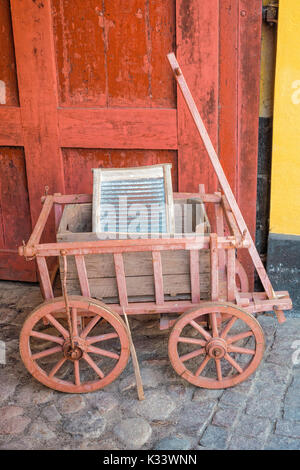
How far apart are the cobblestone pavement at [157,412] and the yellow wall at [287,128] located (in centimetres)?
96

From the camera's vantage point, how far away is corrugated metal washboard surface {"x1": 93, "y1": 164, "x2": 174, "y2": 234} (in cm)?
344

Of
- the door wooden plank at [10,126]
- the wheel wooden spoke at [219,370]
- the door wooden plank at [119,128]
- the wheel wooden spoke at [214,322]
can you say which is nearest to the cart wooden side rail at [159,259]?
the wheel wooden spoke at [214,322]

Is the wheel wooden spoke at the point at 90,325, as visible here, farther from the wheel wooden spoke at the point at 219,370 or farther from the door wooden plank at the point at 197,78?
the door wooden plank at the point at 197,78

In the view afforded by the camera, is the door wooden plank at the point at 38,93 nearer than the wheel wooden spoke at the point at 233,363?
No

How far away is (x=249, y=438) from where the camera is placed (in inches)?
113

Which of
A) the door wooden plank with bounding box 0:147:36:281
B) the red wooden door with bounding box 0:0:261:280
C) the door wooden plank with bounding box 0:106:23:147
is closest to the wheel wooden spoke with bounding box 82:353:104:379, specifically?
the red wooden door with bounding box 0:0:261:280

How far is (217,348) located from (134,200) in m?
1.09

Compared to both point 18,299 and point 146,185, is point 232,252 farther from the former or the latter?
point 18,299

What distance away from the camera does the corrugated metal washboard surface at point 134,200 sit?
344 cm

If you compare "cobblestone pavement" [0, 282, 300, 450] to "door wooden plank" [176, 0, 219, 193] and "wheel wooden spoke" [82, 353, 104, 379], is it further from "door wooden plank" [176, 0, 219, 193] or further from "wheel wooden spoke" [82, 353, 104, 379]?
"door wooden plank" [176, 0, 219, 193]

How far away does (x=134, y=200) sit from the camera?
349cm

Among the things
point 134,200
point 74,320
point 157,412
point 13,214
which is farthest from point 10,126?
point 157,412

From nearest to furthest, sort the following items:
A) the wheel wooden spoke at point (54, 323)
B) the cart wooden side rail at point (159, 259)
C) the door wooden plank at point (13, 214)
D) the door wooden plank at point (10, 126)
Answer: the cart wooden side rail at point (159, 259) < the wheel wooden spoke at point (54, 323) < the door wooden plank at point (10, 126) < the door wooden plank at point (13, 214)

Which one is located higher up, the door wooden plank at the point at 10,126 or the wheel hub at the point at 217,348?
the door wooden plank at the point at 10,126
